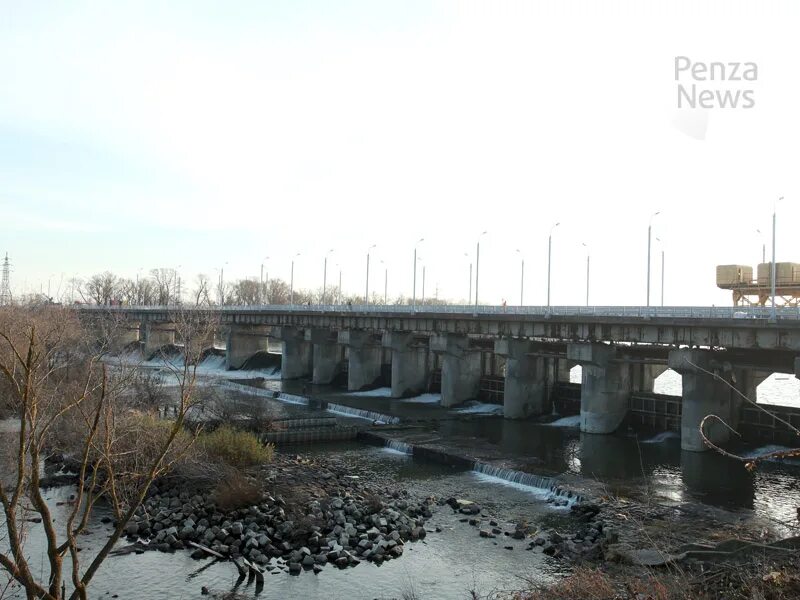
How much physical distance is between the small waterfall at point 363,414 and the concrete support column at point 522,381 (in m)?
9.62

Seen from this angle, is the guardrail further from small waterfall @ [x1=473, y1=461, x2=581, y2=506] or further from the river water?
small waterfall @ [x1=473, y1=461, x2=581, y2=506]

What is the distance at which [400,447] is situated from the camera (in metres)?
40.4

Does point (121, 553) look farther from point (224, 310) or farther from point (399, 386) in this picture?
point (224, 310)

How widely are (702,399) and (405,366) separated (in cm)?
2980

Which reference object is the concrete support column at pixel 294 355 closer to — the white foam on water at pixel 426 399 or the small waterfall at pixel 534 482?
the white foam on water at pixel 426 399

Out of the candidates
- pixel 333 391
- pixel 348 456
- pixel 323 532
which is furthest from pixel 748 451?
pixel 333 391

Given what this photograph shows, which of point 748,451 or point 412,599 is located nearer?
point 412,599

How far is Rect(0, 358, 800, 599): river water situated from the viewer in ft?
66.9

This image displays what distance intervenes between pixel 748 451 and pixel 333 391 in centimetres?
4027

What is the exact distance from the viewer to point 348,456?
126 feet

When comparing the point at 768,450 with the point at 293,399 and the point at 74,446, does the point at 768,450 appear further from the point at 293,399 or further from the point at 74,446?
the point at 293,399

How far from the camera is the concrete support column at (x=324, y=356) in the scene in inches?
3034

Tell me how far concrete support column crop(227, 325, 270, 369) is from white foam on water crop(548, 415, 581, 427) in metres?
49.0

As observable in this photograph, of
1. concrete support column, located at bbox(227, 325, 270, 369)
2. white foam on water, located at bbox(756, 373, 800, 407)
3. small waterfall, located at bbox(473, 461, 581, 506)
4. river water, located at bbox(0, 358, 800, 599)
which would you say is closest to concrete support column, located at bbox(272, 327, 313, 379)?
concrete support column, located at bbox(227, 325, 270, 369)
